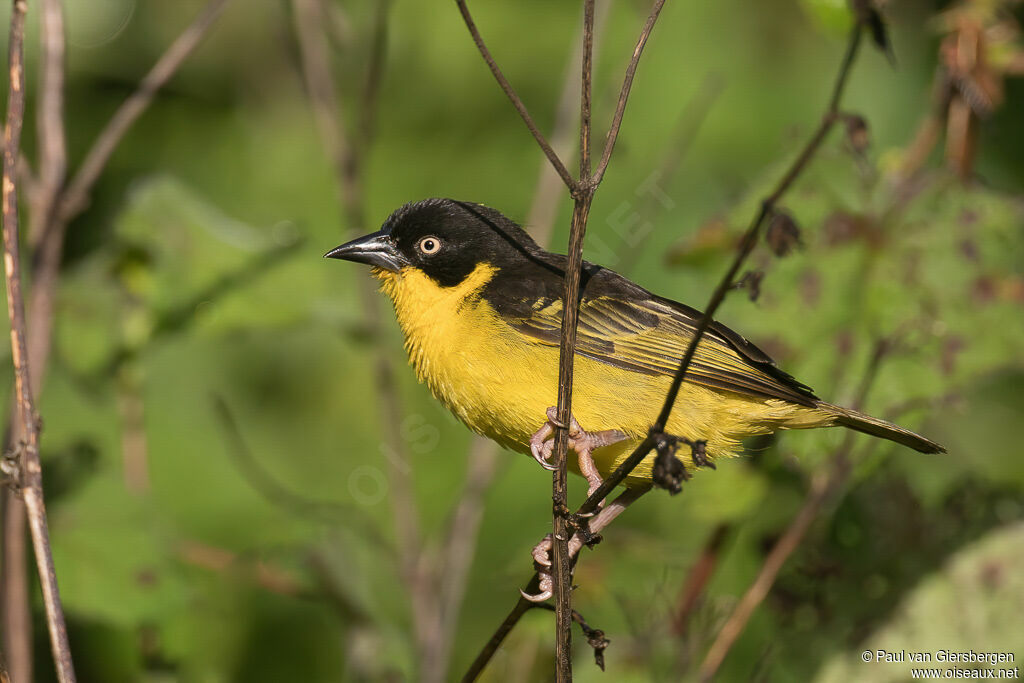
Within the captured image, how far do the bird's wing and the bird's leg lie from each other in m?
0.36

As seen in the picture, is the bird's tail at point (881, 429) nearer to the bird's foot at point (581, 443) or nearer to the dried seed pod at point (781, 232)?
the bird's foot at point (581, 443)

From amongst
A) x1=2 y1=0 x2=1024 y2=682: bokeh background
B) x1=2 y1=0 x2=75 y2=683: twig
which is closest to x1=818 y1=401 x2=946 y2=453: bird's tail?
x1=2 y1=0 x2=1024 y2=682: bokeh background

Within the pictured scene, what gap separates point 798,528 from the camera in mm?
3434

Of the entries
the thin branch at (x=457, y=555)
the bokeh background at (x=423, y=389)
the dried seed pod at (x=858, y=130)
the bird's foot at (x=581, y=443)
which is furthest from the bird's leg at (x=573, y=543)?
the dried seed pod at (x=858, y=130)

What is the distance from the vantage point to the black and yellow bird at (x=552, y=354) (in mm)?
2896

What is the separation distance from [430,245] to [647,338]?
749mm

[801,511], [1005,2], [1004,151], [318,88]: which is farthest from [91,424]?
[1004,151]

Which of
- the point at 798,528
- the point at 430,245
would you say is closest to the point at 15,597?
the point at 430,245

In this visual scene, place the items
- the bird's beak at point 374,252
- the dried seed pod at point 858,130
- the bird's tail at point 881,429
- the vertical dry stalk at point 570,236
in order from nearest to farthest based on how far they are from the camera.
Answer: the vertical dry stalk at point 570,236
the dried seed pod at point 858,130
the bird's tail at point 881,429
the bird's beak at point 374,252

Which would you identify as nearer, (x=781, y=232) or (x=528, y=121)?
(x=528, y=121)

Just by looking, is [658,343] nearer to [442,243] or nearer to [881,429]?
[881,429]

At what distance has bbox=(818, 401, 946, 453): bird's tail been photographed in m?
2.84

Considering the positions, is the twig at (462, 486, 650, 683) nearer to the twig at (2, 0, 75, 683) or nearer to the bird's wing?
the bird's wing

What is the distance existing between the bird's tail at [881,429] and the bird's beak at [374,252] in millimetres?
1341
